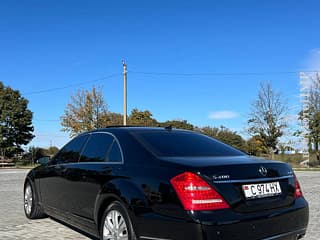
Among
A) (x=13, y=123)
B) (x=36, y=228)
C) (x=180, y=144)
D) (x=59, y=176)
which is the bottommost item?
(x=36, y=228)

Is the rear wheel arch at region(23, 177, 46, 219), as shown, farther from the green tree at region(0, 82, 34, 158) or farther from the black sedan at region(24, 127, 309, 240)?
the green tree at region(0, 82, 34, 158)

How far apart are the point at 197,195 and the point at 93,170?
183 cm

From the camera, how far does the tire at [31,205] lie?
23.6ft

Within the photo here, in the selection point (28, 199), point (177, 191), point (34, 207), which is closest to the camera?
point (177, 191)

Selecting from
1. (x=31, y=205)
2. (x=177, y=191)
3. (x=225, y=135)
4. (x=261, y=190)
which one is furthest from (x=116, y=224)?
(x=225, y=135)

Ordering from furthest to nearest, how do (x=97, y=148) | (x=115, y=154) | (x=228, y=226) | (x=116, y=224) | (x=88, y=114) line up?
(x=88, y=114) → (x=97, y=148) → (x=115, y=154) → (x=116, y=224) → (x=228, y=226)

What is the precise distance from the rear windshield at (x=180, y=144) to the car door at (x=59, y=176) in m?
1.36

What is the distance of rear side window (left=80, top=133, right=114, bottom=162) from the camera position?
17.0ft

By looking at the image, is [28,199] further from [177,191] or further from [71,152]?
[177,191]

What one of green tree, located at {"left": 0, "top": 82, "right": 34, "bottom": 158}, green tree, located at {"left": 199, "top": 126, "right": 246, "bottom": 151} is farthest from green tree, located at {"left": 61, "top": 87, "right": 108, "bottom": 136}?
green tree, located at {"left": 199, "top": 126, "right": 246, "bottom": 151}

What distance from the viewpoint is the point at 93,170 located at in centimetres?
514

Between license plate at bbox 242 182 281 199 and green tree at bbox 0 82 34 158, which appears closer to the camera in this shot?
license plate at bbox 242 182 281 199

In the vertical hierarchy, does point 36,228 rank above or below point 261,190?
below

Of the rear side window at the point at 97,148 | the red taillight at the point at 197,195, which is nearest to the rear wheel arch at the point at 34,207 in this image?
the rear side window at the point at 97,148
